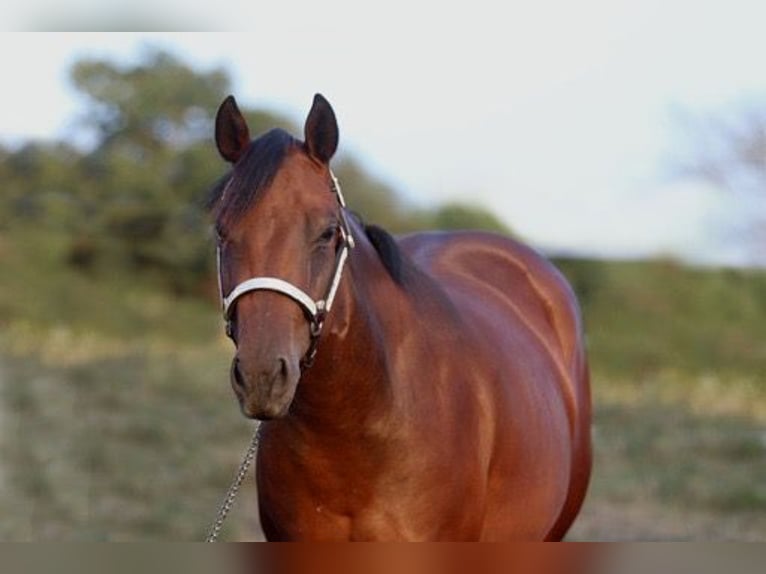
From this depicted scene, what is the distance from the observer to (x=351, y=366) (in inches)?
113

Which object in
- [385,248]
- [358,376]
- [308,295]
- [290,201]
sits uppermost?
[290,201]

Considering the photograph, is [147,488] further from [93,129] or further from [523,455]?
[523,455]

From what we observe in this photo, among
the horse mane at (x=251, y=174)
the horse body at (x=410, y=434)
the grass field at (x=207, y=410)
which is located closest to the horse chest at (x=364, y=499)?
the horse body at (x=410, y=434)

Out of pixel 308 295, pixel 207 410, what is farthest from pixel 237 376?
pixel 207 410

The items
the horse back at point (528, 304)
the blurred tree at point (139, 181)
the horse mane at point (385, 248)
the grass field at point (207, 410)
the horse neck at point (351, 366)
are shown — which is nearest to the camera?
the horse neck at point (351, 366)

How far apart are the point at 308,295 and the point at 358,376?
1.18ft

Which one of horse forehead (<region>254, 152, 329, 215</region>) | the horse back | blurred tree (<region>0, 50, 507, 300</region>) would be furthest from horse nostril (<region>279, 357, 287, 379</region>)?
blurred tree (<region>0, 50, 507, 300</region>)

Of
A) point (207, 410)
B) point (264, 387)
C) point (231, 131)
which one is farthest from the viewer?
point (207, 410)

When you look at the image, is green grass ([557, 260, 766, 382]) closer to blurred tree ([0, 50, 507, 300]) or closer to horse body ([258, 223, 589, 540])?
blurred tree ([0, 50, 507, 300])

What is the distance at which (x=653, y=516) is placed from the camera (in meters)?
8.10

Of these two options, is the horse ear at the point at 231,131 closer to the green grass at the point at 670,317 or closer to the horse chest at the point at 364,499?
the horse chest at the point at 364,499

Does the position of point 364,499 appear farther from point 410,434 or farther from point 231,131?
point 231,131

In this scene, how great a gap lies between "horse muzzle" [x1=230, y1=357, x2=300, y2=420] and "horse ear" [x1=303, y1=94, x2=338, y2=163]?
0.46m

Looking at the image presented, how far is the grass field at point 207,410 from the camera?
27.1ft
